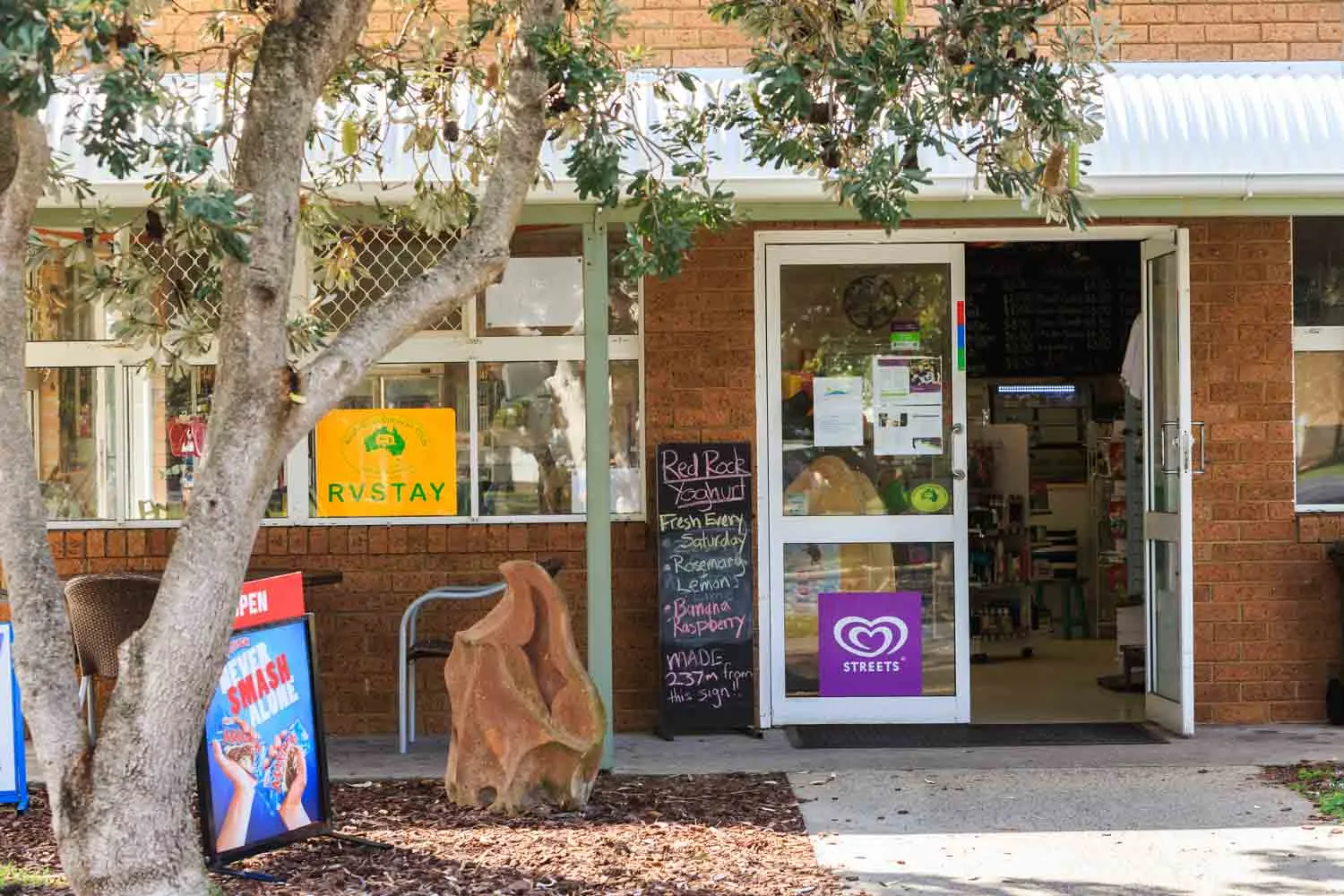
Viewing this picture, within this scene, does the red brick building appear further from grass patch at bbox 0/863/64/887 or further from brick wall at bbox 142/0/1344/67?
grass patch at bbox 0/863/64/887

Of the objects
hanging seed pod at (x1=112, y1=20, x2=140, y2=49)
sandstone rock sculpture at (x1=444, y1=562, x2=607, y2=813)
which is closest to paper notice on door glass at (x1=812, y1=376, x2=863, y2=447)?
sandstone rock sculpture at (x1=444, y1=562, x2=607, y2=813)

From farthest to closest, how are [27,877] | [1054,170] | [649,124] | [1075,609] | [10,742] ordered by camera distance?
[1075,609], [649,124], [10,742], [1054,170], [27,877]

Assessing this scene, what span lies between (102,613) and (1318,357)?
614 cm

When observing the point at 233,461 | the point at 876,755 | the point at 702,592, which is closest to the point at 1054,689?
the point at 876,755

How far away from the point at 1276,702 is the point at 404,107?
5290mm

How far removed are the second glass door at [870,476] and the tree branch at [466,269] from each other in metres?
3.14

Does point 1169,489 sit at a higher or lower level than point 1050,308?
lower

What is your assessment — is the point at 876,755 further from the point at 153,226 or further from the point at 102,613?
the point at 153,226

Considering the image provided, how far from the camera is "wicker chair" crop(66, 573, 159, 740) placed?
6715 mm

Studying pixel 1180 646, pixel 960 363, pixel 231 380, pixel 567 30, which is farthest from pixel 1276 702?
pixel 231 380

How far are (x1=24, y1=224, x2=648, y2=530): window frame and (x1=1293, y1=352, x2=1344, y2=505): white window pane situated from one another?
11.3ft

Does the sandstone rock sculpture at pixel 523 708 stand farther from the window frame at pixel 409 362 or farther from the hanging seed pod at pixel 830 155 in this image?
the hanging seed pod at pixel 830 155

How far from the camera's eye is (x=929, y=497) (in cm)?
848

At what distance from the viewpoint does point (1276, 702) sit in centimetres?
837
